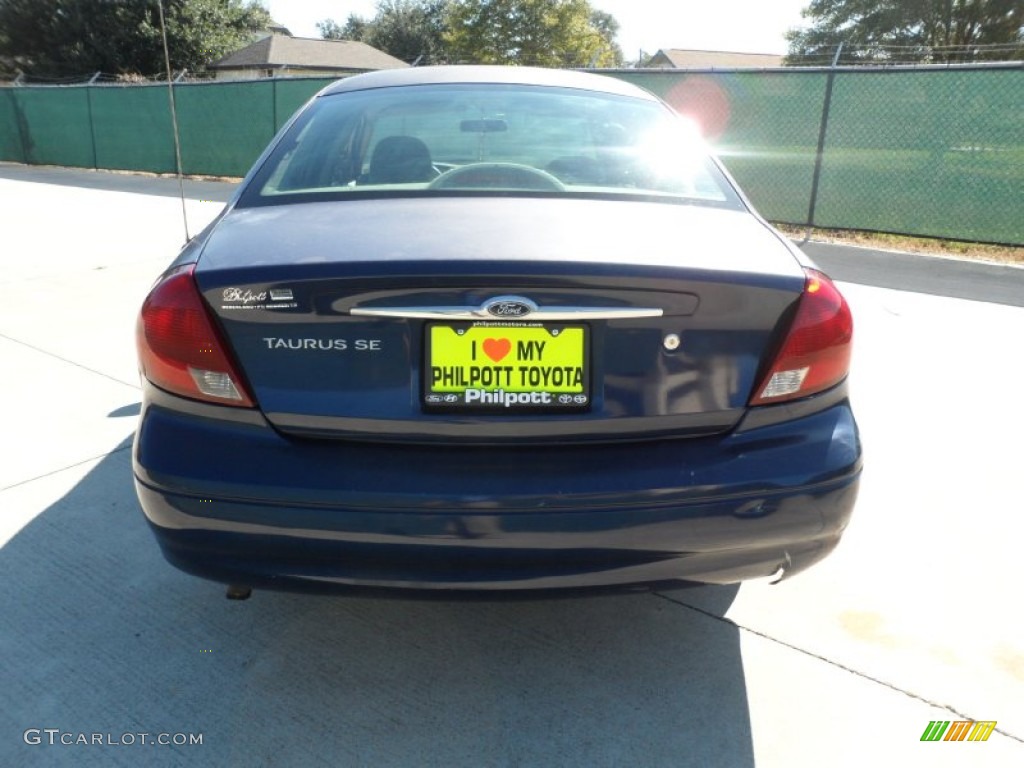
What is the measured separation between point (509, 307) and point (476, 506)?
0.42 meters

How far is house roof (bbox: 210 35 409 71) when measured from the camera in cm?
5088

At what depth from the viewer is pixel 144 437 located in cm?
191

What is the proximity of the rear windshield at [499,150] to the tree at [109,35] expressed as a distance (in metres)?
35.6

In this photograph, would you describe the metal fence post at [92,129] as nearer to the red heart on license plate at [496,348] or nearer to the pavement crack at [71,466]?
the pavement crack at [71,466]

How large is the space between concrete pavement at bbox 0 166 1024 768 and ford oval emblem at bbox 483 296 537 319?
943 mm

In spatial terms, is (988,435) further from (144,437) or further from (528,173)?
(144,437)

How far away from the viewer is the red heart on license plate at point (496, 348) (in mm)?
1770

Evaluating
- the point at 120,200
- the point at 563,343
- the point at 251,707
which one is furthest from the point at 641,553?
the point at 120,200

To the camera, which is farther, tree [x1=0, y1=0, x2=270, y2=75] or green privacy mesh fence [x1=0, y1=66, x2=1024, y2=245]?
tree [x1=0, y1=0, x2=270, y2=75]

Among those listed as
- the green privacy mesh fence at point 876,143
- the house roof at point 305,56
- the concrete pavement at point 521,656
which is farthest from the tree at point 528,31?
the concrete pavement at point 521,656

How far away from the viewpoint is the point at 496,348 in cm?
177

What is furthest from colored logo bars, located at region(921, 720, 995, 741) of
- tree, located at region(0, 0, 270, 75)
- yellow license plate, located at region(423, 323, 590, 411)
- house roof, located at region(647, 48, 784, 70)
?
house roof, located at region(647, 48, 784, 70)

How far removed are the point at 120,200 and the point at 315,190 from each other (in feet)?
39.2

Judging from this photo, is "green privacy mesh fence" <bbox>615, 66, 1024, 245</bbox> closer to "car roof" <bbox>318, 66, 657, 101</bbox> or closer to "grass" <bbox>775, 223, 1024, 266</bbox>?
"grass" <bbox>775, 223, 1024, 266</bbox>
